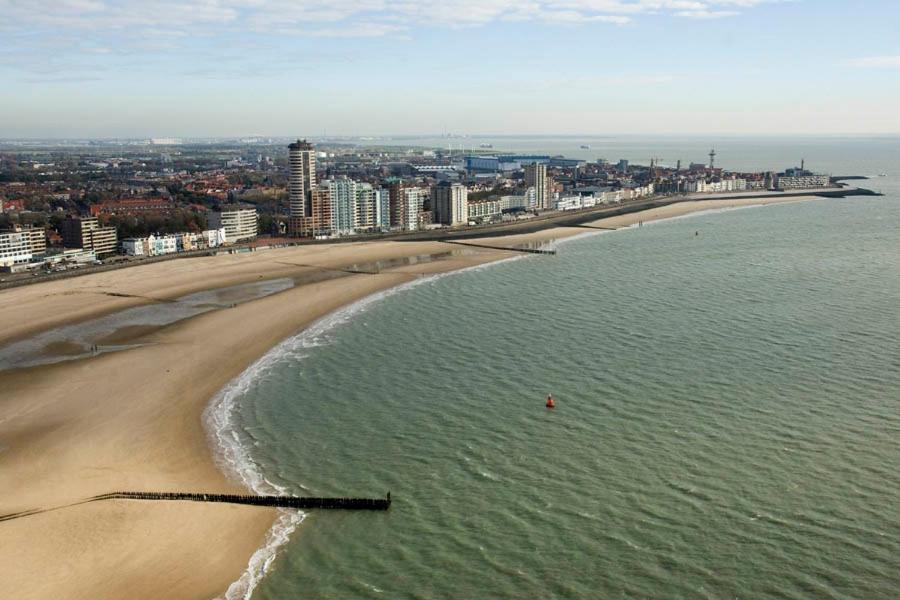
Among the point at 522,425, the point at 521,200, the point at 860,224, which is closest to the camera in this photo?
the point at 522,425

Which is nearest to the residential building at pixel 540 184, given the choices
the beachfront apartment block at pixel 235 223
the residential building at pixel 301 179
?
the residential building at pixel 301 179

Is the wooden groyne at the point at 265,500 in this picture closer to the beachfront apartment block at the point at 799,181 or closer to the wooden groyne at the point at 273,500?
the wooden groyne at the point at 273,500

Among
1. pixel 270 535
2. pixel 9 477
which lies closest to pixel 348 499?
pixel 270 535

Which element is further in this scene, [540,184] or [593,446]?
[540,184]

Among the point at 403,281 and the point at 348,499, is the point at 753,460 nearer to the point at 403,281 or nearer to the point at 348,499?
the point at 348,499

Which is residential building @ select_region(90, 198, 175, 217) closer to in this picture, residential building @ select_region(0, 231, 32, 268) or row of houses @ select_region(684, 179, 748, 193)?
residential building @ select_region(0, 231, 32, 268)

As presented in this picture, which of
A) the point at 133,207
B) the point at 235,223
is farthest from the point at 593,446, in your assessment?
the point at 133,207

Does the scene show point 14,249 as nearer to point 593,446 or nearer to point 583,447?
point 583,447
